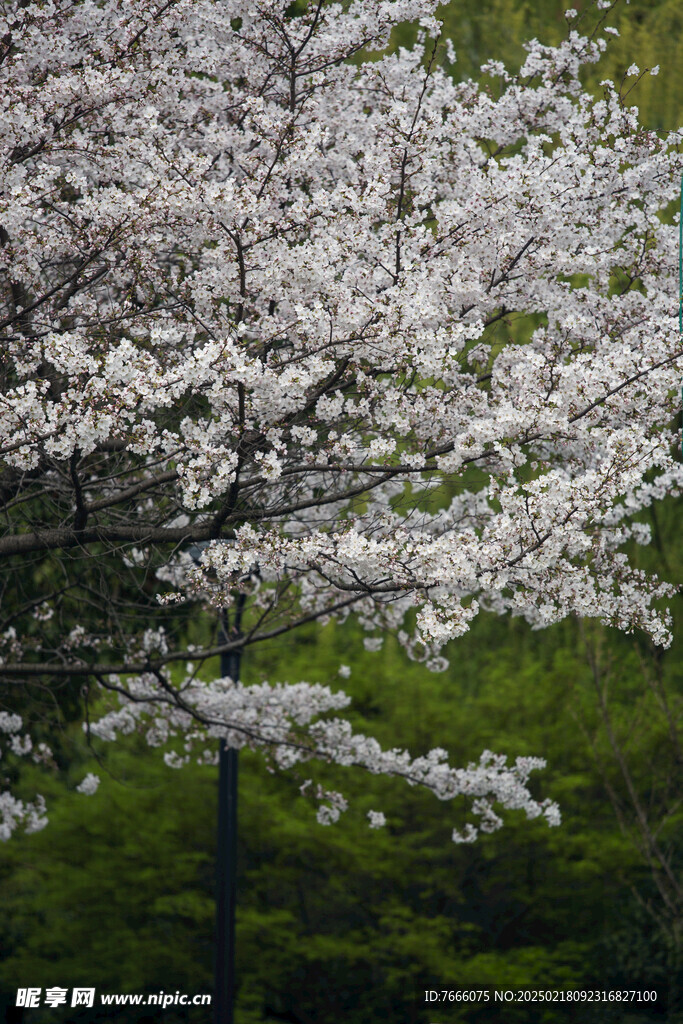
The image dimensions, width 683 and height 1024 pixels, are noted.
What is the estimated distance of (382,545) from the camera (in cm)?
366

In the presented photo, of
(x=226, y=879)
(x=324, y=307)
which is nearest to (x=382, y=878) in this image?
(x=226, y=879)

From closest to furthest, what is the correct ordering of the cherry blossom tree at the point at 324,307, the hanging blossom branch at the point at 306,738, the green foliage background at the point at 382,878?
the cherry blossom tree at the point at 324,307 < the hanging blossom branch at the point at 306,738 < the green foliage background at the point at 382,878

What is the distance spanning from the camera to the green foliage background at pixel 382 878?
26.1 ft

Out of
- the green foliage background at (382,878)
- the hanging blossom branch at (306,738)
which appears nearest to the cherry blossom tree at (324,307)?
the hanging blossom branch at (306,738)

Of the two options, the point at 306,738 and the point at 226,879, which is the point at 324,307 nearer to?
the point at 306,738

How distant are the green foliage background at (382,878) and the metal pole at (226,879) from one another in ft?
4.64

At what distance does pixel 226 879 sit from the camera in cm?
644

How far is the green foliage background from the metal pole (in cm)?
142

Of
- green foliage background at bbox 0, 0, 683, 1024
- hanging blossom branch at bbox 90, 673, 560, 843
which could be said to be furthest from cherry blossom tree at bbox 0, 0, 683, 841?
green foliage background at bbox 0, 0, 683, 1024

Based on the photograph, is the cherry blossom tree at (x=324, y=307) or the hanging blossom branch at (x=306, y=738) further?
the hanging blossom branch at (x=306, y=738)

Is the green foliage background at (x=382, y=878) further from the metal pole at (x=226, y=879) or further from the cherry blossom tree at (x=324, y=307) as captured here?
the cherry blossom tree at (x=324, y=307)

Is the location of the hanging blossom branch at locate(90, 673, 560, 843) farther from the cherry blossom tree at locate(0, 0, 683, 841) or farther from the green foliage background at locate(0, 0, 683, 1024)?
the cherry blossom tree at locate(0, 0, 683, 841)

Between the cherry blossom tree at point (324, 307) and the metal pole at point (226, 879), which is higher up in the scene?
the cherry blossom tree at point (324, 307)

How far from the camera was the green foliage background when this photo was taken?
26.1ft
